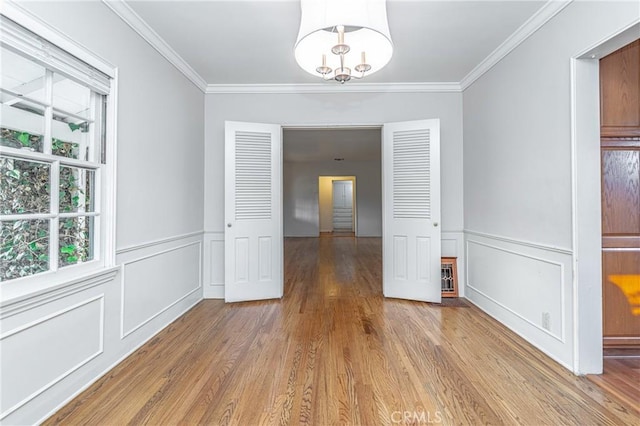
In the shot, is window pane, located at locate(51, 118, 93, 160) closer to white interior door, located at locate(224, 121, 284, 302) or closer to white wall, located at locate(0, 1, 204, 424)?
white wall, located at locate(0, 1, 204, 424)

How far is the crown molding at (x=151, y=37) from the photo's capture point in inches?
85.4

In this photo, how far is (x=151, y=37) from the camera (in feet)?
8.46

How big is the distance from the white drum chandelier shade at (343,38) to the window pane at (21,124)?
59.3 inches

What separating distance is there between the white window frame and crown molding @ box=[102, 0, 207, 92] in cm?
43

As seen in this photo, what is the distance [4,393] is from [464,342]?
2.87 m

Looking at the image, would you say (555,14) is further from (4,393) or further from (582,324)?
(4,393)

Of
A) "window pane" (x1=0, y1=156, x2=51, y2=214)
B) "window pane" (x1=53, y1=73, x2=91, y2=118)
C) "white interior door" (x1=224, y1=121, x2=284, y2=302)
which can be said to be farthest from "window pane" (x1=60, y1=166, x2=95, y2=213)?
"white interior door" (x1=224, y1=121, x2=284, y2=302)

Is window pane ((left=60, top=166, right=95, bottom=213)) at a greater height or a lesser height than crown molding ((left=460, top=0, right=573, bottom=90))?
lesser

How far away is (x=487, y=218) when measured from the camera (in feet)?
10.5

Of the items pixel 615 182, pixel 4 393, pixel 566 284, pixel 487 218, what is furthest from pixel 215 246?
pixel 615 182

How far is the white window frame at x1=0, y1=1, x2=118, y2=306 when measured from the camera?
4.88ft

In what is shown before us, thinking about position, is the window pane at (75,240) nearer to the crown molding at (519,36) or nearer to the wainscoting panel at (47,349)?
the wainscoting panel at (47,349)

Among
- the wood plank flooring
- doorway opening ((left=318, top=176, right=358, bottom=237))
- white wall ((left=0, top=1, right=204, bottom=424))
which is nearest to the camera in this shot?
white wall ((left=0, top=1, right=204, bottom=424))

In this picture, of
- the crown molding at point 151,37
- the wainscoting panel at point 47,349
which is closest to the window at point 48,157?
the wainscoting panel at point 47,349
